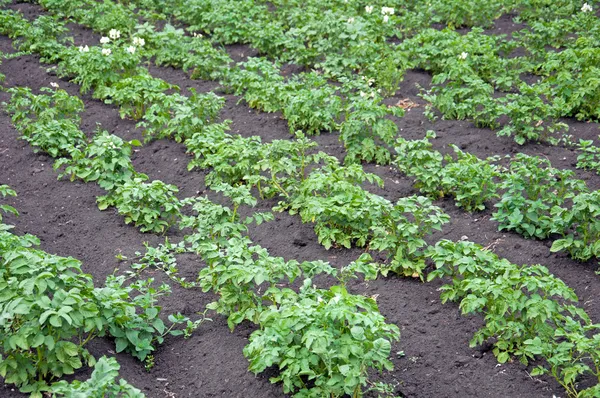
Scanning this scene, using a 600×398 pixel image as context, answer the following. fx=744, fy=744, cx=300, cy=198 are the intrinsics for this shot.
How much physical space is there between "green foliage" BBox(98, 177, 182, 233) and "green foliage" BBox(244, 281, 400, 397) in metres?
2.32

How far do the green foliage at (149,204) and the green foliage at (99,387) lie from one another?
8.69ft

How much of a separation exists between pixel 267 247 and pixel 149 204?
3.70 ft

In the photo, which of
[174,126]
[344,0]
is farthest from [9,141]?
[344,0]

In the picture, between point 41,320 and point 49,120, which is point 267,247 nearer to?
point 41,320

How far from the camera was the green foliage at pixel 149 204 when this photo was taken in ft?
21.2

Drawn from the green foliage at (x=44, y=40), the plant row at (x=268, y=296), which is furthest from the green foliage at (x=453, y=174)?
the green foliage at (x=44, y=40)

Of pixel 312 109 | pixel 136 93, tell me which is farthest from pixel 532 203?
pixel 136 93

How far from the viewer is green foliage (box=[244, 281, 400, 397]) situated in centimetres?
415

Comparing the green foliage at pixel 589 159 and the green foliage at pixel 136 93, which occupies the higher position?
the green foliage at pixel 589 159

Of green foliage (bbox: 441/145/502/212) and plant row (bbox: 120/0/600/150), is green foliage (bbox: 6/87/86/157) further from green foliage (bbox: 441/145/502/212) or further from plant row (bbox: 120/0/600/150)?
green foliage (bbox: 441/145/502/212)

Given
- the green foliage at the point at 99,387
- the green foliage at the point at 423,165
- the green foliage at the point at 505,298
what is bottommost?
the green foliage at the point at 423,165

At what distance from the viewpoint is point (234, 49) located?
11.7 metres

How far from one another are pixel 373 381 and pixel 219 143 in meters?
3.48

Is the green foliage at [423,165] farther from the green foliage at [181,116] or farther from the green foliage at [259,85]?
the green foliage at [181,116]
